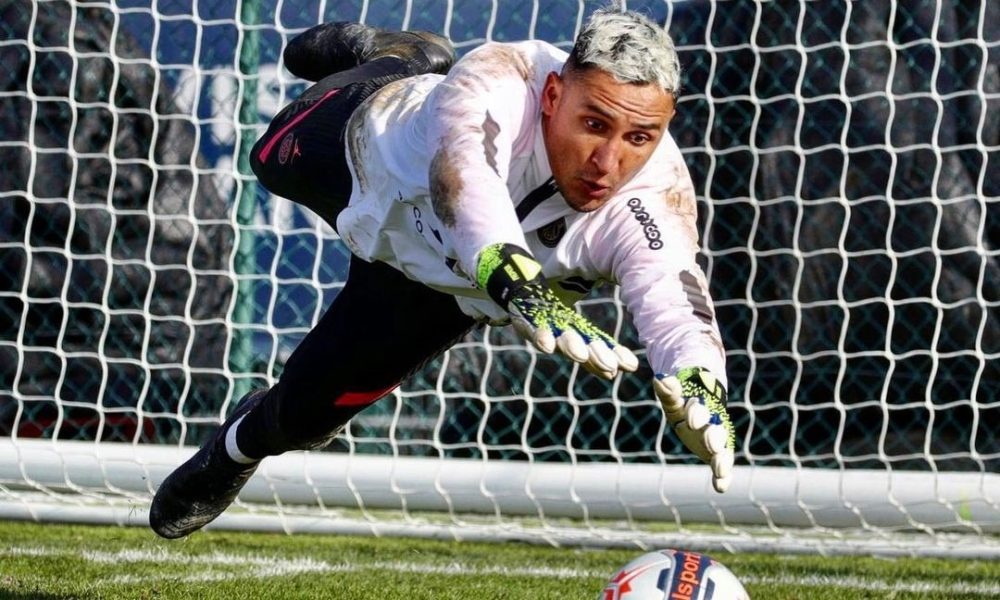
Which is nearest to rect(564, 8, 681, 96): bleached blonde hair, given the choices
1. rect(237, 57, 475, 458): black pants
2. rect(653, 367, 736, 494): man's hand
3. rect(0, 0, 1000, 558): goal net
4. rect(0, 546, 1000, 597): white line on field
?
rect(653, 367, 736, 494): man's hand

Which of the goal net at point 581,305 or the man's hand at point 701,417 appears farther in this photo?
the goal net at point 581,305

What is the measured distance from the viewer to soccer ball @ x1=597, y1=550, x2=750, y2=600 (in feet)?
11.3

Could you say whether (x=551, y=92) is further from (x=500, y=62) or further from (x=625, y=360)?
(x=625, y=360)

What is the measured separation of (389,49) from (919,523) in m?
3.02

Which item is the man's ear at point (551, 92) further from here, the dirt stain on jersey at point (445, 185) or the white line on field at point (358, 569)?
the white line on field at point (358, 569)

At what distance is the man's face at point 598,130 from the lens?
129 inches

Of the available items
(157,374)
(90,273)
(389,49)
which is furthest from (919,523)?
(90,273)

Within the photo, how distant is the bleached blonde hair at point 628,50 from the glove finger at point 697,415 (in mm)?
778

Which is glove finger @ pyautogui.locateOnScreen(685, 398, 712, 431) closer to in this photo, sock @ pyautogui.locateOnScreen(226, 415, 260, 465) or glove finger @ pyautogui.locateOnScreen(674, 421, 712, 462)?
glove finger @ pyautogui.locateOnScreen(674, 421, 712, 462)

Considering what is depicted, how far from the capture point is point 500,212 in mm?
3055

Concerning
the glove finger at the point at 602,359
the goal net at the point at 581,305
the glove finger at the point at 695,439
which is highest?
the glove finger at the point at 602,359

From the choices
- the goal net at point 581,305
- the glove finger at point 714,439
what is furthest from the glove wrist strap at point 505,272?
the goal net at point 581,305

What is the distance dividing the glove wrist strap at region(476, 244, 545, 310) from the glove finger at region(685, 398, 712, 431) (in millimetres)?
378

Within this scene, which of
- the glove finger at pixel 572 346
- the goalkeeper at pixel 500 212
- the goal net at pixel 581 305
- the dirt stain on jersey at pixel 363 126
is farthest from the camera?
the goal net at pixel 581 305
